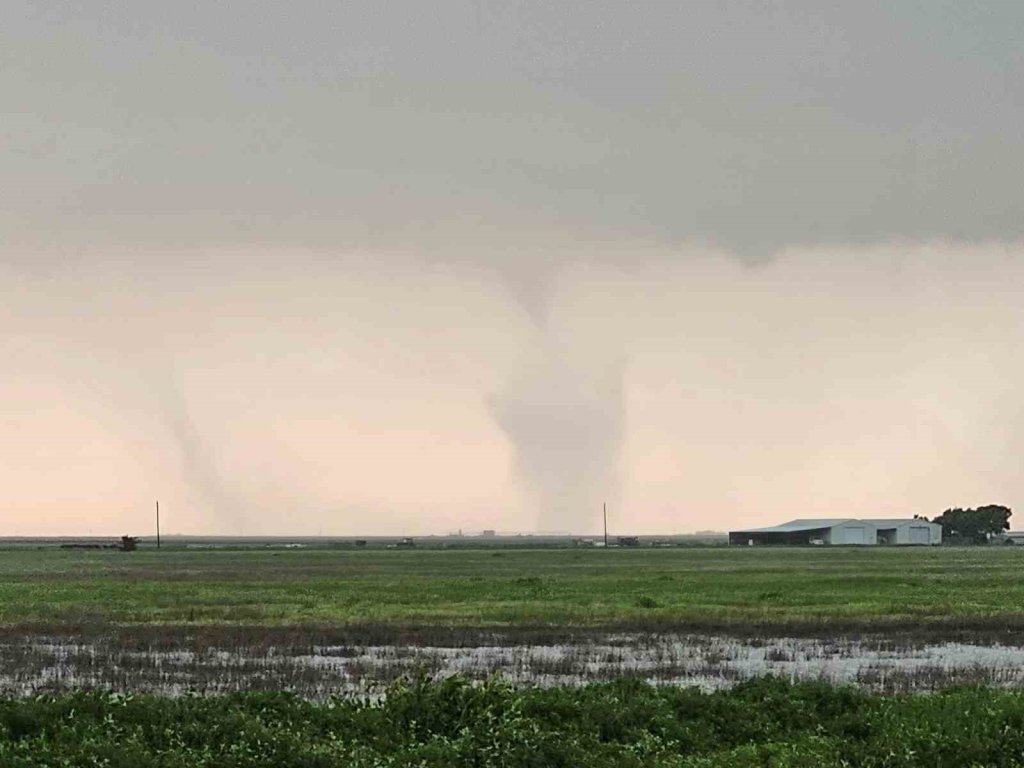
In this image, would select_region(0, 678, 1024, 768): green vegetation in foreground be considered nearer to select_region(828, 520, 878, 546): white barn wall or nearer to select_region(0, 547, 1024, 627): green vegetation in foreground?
select_region(0, 547, 1024, 627): green vegetation in foreground

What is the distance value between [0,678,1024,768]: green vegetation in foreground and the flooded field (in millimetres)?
5816

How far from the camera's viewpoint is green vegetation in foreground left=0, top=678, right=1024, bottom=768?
55.8 feet

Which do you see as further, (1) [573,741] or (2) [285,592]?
(2) [285,592]

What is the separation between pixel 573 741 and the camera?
17.9 metres

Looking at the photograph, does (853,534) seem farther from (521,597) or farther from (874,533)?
(521,597)

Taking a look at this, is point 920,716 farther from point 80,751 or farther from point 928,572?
point 928,572

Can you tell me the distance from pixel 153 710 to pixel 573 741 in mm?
6014

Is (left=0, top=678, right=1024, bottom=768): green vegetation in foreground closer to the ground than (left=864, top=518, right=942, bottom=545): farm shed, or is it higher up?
higher up

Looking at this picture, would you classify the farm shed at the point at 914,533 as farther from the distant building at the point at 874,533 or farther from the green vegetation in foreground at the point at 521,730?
the green vegetation in foreground at the point at 521,730

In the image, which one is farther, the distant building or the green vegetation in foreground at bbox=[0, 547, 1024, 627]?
the distant building

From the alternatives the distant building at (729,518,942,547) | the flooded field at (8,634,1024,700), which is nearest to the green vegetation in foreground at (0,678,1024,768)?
the flooded field at (8,634,1024,700)

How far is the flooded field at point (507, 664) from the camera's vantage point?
2736 centimetres

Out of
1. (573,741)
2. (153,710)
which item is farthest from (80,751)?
(573,741)

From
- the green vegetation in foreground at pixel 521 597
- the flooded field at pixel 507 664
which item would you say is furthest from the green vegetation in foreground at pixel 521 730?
the green vegetation in foreground at pixel 521 597
